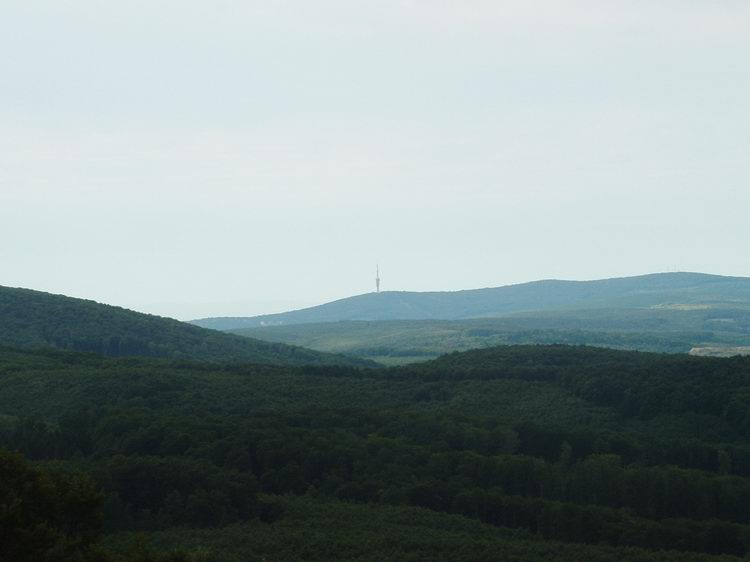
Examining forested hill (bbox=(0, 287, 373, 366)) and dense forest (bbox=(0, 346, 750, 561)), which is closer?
dense forest (bbox=(0, 346, 750, 561))

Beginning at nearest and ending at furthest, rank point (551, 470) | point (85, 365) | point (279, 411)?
point (551, 470) < point (279, 411) < point (85, 365)

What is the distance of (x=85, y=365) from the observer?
8231cm

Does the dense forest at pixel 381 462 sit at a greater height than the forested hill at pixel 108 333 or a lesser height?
lesser

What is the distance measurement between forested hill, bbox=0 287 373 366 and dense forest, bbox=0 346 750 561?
26.6 meters

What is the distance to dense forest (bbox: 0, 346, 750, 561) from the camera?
3944 centimetres

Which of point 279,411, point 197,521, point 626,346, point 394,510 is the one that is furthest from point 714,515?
point 626,346

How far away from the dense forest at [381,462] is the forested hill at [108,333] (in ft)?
87.2

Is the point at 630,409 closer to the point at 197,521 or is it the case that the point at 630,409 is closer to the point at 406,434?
the point at 406,434

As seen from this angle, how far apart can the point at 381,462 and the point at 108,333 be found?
217 ft

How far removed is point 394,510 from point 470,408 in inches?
1165

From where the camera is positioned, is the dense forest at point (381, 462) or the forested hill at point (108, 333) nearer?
the dense forest at point (381, 462)

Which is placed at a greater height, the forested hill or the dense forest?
the forested hill

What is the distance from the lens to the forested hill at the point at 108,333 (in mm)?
110562

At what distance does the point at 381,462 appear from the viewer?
53.3 m
